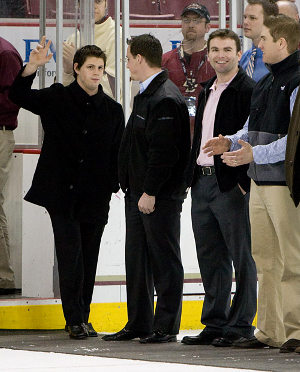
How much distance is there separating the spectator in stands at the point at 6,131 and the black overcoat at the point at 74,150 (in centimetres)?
70

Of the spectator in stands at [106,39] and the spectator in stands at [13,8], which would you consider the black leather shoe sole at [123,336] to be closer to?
the spectator in stands at [106,39]

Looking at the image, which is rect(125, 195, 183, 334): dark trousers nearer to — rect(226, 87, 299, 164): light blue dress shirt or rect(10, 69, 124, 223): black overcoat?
rect(10, 69, 124, 223): black overcoat

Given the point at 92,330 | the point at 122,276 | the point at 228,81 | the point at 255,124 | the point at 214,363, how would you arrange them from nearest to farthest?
the point at 214,363 < the point at 255,124 < the point at 228,81 < the point at 92,330 < the point at 122,276

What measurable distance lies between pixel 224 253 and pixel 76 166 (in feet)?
3.53

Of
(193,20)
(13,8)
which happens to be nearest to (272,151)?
(193,20)

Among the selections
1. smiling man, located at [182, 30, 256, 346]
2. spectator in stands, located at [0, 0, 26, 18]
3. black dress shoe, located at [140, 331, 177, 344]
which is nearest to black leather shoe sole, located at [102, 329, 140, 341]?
black dress shoe, located at [140, 331, 177, 344]

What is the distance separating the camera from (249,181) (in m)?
6.41

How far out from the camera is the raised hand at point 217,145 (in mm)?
6176

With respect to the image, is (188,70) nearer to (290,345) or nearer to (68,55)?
(68,55)

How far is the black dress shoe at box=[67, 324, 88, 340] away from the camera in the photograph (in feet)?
22.4

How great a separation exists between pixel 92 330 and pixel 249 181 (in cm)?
137

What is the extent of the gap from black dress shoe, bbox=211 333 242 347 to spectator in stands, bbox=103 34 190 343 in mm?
372

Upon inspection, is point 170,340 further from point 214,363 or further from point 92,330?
point 214,363

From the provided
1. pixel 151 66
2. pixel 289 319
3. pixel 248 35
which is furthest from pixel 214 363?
pixel 248 35
